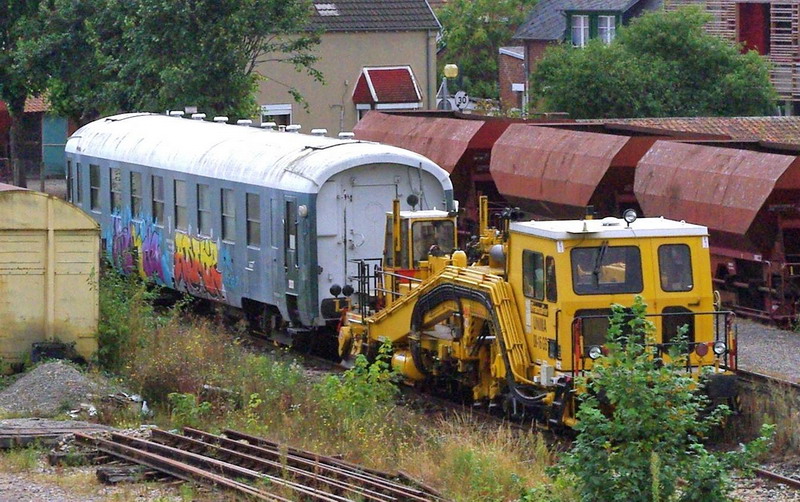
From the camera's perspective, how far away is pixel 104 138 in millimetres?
Result: 24359

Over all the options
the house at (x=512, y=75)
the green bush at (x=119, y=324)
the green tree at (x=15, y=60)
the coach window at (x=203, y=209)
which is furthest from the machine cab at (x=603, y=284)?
the house at (x=512, y=75)

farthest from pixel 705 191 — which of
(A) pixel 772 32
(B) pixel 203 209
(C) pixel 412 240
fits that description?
(A) pixel 772 32

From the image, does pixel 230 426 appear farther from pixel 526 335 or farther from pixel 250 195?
pixel 250 195

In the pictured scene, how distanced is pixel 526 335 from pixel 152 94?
65.1ft

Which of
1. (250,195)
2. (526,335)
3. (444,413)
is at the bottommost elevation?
(444,413)

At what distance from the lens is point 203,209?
20766 millimetres

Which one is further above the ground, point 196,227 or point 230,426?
point 196,227

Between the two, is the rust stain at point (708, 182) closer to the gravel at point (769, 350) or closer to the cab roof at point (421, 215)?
the gravel at point (769, 350)

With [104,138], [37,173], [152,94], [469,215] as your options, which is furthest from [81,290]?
[37,173]

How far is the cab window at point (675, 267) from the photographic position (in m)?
13.6

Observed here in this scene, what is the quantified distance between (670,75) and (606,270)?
2639 centimetres

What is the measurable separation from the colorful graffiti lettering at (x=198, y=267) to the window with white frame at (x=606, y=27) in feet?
112

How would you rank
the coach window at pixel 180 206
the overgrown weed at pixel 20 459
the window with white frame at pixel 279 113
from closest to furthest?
the overgrown weed at pixel 20 459, the coach window at pixel 180 206, the window with white frame at pixel 279 113

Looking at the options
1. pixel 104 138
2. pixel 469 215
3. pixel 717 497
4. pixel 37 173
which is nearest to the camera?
pixel 717 497
